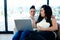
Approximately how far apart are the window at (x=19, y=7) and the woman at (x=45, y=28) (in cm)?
150

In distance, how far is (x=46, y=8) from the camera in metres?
2.61

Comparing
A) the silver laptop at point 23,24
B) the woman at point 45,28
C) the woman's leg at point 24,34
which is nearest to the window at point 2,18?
the woman at point 45,28

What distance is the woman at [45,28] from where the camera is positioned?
7.29ft

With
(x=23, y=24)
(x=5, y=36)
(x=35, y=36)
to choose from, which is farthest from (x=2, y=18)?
(x=35, y=36)

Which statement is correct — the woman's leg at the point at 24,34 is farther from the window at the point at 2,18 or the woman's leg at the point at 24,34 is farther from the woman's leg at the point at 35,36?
the window at the point at 2,18

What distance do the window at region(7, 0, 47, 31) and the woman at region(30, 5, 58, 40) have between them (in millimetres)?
1501

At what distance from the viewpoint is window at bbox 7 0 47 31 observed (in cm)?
420

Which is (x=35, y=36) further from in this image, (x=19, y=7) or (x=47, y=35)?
(x=19, y=7)

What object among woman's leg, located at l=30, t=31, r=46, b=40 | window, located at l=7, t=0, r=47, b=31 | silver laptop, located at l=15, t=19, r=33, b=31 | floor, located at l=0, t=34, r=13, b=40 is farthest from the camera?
window, located at l=7, t=0, r=47, b=31

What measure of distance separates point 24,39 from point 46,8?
30.6 inches

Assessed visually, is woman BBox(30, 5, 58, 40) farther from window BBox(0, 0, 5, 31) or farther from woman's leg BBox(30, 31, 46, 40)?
window BBox(0, 0, 5, 31)

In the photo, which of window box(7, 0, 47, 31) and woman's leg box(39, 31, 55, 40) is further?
window box(7, 0, 47, 31)

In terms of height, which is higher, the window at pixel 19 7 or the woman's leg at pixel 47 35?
the window at pixel 19 7

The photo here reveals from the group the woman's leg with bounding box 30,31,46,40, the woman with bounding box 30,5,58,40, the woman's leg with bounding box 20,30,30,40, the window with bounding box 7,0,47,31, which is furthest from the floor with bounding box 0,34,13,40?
the woman's leg with bounding box 30,31,46,40
